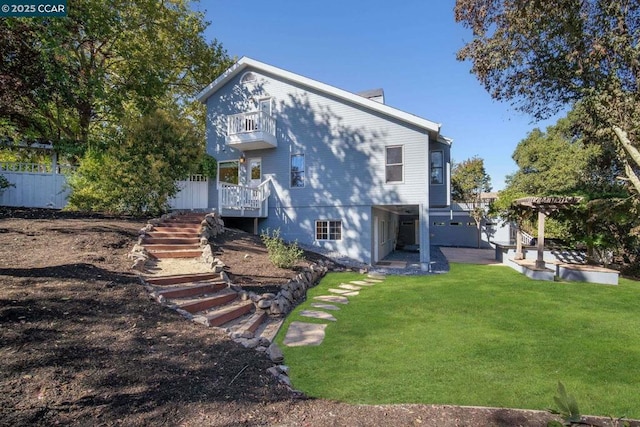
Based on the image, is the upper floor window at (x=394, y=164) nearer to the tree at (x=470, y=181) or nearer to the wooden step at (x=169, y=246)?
the wooden step at (x=169, y=246)

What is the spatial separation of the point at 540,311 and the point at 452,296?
5.54ft

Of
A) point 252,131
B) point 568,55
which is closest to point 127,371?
point 252,131

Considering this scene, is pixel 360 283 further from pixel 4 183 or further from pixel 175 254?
pixel 4 183

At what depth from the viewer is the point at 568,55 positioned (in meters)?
8.80

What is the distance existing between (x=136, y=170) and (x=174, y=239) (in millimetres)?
3376

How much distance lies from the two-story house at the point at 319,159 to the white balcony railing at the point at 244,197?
0.04 m

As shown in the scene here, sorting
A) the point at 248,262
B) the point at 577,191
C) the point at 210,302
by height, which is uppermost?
the point at 577,191

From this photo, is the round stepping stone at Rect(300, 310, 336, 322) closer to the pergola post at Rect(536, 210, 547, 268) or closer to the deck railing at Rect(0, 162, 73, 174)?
the pergola post at Rect(536, 210, 547, 268)

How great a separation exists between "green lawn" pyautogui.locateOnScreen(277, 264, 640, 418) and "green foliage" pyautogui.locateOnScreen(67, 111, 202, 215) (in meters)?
6.95

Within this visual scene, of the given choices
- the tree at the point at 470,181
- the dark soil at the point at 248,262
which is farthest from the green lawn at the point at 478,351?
the tree at the point at 470,181

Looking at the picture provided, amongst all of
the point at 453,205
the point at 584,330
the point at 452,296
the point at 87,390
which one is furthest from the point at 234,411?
the point at 453,205

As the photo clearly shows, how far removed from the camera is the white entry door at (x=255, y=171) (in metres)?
14.0

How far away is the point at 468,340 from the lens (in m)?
4.59

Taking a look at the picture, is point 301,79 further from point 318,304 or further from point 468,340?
point 468,340
